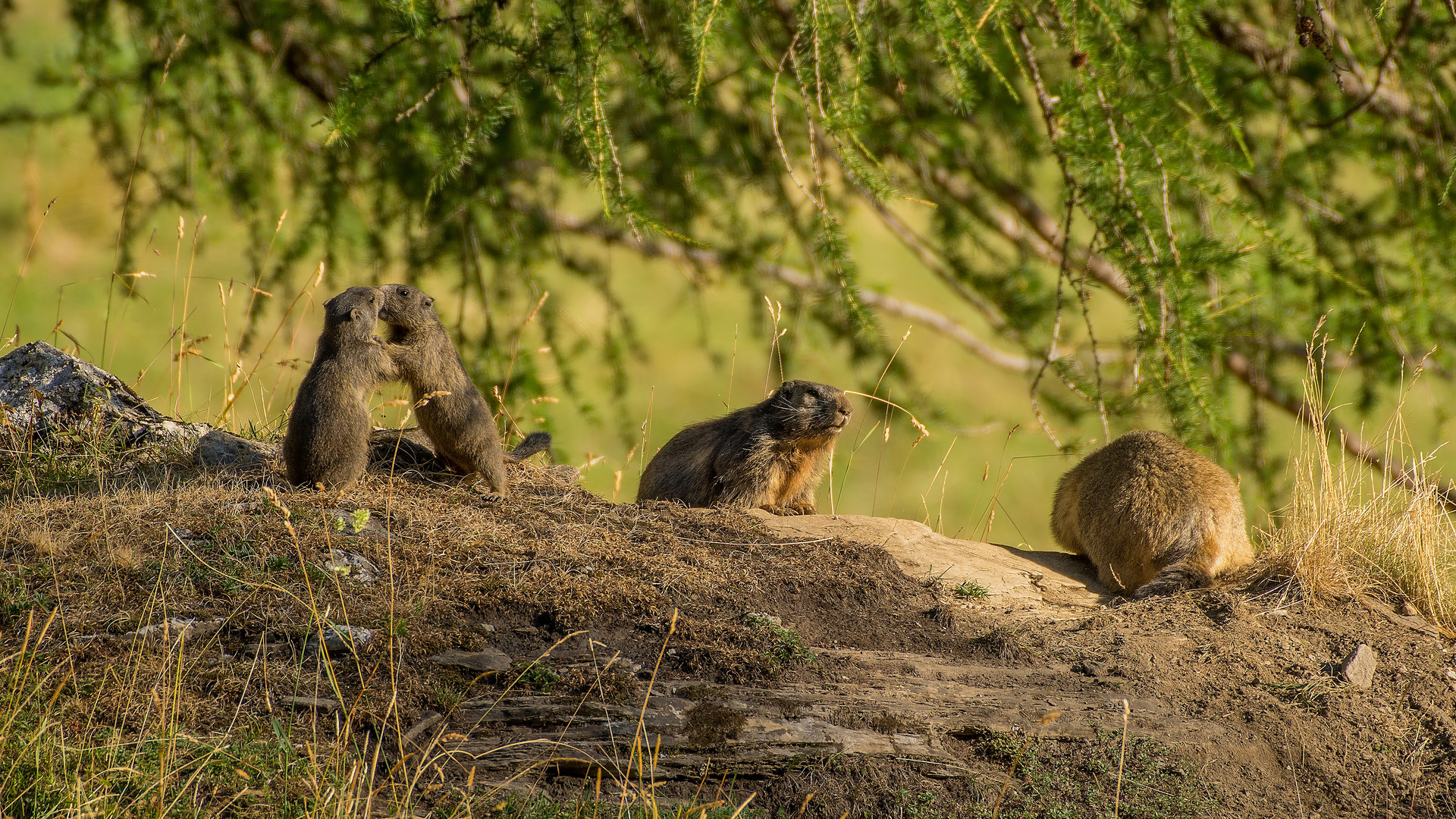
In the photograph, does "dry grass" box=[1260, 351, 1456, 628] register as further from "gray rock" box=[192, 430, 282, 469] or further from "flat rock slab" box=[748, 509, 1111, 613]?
"gray rock" box=[192, 430, 282, 469]

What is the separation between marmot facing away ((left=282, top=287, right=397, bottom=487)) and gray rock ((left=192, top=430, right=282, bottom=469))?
0.52 metres

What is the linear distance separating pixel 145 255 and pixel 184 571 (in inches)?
352

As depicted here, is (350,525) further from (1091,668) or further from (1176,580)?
(1176,580)

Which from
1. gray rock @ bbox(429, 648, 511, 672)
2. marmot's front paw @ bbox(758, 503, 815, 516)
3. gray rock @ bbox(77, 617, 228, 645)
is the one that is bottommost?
marmot's front paw @ bbox(758, 503, 815, 516)

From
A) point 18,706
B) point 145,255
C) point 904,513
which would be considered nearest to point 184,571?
point 18,706

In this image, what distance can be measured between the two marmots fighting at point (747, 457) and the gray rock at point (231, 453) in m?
0.69

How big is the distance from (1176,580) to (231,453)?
473 centimetres

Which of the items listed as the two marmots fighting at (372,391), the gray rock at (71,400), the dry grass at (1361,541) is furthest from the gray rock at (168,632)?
the dry grass at (1361,541)

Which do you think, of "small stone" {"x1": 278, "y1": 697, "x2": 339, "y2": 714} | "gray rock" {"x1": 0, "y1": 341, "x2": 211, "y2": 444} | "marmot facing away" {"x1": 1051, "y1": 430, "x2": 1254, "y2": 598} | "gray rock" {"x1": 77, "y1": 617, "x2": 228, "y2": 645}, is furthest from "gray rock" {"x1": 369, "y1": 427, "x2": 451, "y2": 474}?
"marmot facing away" {"x1": 1051, "y1": 430, "x2": 1254, "y2": 598}

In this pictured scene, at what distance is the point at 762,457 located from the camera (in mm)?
6215

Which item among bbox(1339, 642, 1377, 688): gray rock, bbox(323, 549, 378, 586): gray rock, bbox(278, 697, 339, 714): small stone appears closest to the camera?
bbox(278, 697, 339, 714): small stone

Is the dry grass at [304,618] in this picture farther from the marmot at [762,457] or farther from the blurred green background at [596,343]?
the blurred green background at [596,343]

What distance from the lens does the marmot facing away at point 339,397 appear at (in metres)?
4.68

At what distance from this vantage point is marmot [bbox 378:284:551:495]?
5.06m
